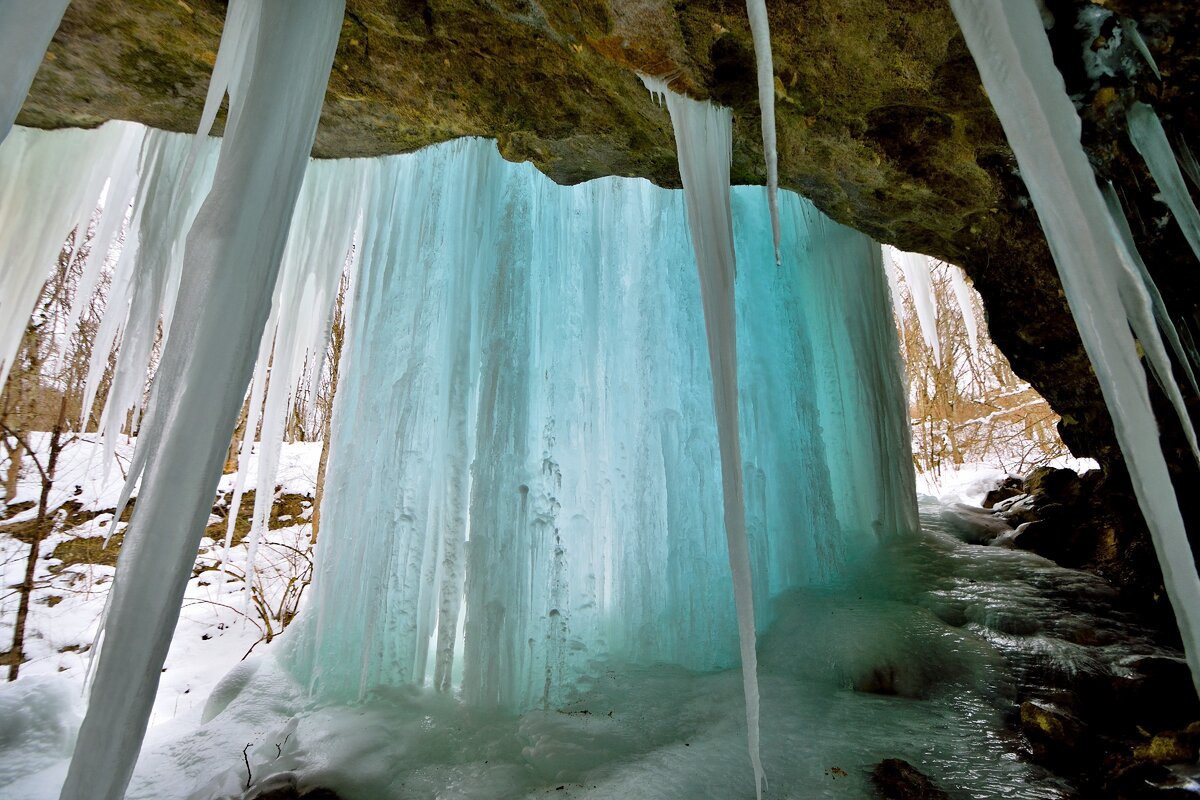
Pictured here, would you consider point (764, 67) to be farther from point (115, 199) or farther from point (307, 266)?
point (115, 199)

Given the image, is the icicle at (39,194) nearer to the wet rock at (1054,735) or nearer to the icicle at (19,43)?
the icicle at (19,43)

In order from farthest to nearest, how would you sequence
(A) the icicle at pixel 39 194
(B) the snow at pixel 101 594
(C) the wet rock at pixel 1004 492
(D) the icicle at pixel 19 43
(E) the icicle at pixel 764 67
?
(C) the wet rock at pixel 1004 492, (B) the snow at pixel 101 594, (A) the icicle at pixel 39 194, (E) the icicle at pixel 764 67, (D) the icicle at pixel 19 43

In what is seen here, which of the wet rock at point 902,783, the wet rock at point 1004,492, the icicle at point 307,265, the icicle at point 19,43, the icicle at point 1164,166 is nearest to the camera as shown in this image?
the icicle at point 19,43

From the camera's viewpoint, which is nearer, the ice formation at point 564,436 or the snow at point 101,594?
the ice formation at point 564,436

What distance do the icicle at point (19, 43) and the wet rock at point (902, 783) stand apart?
2998 millimetres

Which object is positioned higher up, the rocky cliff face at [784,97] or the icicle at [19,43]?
the rocky cliff face at [784,97]

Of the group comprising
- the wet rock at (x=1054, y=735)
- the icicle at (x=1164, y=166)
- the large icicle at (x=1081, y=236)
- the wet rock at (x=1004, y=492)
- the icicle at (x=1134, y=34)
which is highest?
the icicle at (x=1134, y=34)

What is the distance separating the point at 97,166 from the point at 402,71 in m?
1.80

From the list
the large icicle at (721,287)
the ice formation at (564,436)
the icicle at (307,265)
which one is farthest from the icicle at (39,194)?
the large icicle at (721,287)

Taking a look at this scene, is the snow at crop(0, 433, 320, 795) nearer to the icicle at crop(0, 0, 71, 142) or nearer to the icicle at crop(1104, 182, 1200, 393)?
the icicle at crop(0, 0, 71, 142)

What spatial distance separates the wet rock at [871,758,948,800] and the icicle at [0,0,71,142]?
9.83 feet

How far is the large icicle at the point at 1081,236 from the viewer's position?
1.17 m

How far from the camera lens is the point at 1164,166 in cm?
202

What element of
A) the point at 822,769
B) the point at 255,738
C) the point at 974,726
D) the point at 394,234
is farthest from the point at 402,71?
the point at 974,726
